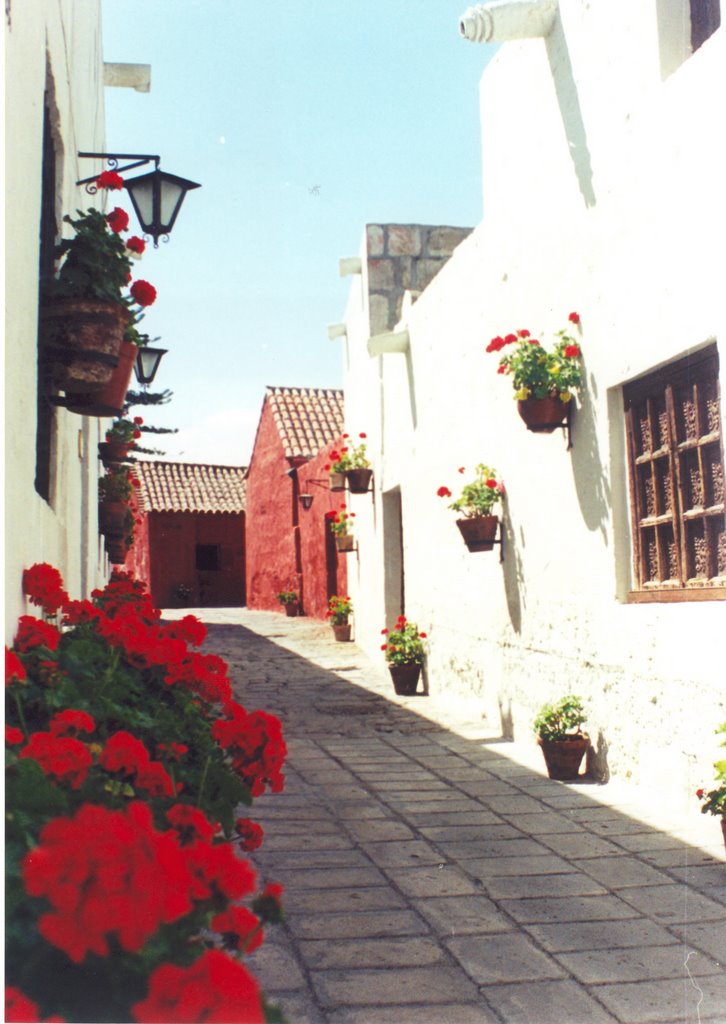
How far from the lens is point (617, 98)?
523 cm

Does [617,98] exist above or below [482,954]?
above

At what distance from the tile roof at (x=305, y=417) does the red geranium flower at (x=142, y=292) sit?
1624cm

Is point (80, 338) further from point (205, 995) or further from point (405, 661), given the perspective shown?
point (405, 661)

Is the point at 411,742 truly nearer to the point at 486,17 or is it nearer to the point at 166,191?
the point at 166,191

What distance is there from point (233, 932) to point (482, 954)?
1974 millimetres

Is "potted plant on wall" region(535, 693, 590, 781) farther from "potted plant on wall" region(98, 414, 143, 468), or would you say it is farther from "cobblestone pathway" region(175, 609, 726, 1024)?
"potted plant on wall" region(98, 414, 143, 468)

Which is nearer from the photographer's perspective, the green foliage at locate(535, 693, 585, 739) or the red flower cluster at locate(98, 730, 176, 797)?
the red flower cluster at locate(98, 730, 176, 797)

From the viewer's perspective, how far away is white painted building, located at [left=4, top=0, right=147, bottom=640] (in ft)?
8.80

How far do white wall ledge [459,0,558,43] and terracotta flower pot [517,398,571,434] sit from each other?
2.28m

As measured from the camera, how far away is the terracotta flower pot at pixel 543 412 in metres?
5.72

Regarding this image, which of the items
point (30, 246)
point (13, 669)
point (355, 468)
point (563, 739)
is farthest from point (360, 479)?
point (13, 669)

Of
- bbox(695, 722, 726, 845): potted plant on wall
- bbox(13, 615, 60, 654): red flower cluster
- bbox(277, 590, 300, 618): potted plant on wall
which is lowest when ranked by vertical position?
bbox(695, 722, 726, 845): potted plant on wall

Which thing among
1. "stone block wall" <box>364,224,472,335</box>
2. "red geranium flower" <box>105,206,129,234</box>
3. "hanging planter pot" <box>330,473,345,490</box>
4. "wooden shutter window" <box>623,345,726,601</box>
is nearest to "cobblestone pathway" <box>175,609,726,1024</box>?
"wooden shutter window" <box>623,345,726,601</box>

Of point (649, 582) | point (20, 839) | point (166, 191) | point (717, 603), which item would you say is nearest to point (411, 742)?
point (649, 582)
